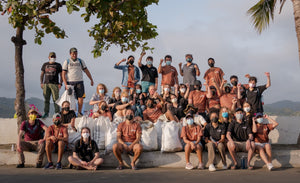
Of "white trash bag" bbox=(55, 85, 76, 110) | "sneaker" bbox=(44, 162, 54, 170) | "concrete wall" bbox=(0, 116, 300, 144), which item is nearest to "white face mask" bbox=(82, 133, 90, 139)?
"sneaker" bbox=(44, 162, 54, 170)

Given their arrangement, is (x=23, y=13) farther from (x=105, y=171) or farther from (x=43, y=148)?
(x=105, y=171)

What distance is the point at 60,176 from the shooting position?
771 cm

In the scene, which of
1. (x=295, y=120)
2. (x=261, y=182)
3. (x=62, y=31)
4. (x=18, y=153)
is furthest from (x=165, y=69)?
(x=261, y=182)

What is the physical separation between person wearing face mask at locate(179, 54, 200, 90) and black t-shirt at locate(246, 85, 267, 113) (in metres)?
2.48

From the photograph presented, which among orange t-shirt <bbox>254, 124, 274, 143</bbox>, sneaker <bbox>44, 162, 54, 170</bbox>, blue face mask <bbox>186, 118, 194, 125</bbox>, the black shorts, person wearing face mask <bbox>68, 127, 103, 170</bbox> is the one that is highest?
the black shorts

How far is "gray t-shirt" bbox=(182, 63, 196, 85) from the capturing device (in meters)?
12.8

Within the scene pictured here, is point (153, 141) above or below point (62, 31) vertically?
below

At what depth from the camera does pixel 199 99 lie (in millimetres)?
11148

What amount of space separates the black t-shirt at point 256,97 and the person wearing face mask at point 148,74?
3.45 meters

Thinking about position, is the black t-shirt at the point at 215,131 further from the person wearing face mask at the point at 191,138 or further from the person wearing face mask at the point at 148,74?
the person wearing face mask at the point at 148,74

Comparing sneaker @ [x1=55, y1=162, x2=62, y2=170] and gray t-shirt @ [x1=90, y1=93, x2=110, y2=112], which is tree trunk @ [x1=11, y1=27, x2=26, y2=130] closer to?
gray t-shirt @ [x1=90, y1=93, x2=110, y2=112]

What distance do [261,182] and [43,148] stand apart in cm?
542

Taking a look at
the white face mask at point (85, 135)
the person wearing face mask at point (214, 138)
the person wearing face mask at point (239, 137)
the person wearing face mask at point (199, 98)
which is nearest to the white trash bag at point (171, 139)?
the person wearing face mask at point (214, 138)

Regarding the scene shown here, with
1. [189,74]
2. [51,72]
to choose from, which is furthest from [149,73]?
[51,72]
